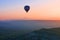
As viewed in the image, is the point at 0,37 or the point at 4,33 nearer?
the point at 0,37

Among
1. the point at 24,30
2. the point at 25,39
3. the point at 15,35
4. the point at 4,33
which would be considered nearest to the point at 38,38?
the point at 25,39

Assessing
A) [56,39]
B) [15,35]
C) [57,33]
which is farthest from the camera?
[15,35]

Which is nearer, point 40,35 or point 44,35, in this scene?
point 40,35

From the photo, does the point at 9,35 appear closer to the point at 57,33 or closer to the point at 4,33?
the point at 4,33

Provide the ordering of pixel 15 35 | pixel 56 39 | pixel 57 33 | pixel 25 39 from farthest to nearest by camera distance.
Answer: pixel 15 35 < pixel 57 33 < pixel 25 39 < pixel 56 39

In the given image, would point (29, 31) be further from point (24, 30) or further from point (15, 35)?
point (15, 35)

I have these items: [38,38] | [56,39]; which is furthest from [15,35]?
[56,39]
